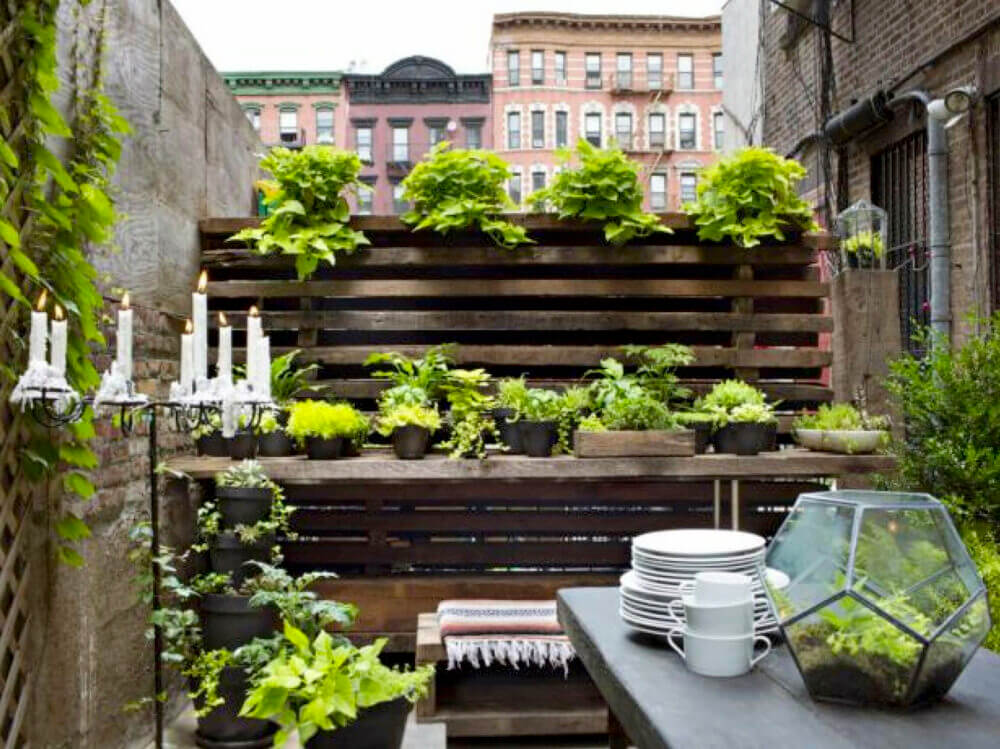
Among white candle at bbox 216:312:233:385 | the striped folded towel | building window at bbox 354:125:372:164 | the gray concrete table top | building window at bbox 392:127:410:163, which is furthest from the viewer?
building window at bbox 392:127:410:163

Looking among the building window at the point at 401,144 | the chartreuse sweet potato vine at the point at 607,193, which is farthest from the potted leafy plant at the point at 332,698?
the building window at the point at 401,144

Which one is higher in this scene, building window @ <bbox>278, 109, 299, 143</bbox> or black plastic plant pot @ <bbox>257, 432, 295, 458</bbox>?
building window @ <bbox>278, 109, 299, 143</bbox>

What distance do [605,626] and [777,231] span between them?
10.4 feet

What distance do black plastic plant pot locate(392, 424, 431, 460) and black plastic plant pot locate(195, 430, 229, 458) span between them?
787 mm

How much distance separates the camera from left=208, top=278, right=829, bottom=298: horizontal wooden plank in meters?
4.93

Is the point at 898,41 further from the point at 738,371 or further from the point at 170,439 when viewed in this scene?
the point at 170,439

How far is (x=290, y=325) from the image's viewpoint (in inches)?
194

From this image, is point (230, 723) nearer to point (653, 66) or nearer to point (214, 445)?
point (214, 445)

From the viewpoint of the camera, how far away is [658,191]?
32.3 meters

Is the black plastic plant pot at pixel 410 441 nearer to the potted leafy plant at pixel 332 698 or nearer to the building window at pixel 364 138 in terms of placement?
the potted leafy plant at pixel 332 698

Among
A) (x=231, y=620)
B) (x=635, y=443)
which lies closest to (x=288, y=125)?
(x=635, y=443)

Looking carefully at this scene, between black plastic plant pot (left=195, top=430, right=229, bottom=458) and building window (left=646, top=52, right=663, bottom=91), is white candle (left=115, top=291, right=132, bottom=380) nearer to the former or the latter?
black plastic plant pot (left=195, top=430, right=229, bottom=458)

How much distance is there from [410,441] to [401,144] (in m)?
30.2

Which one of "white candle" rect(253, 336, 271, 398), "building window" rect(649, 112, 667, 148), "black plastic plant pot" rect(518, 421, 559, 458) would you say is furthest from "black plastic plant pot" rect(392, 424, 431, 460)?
"building window" rect(649, 112, 667, 148)
